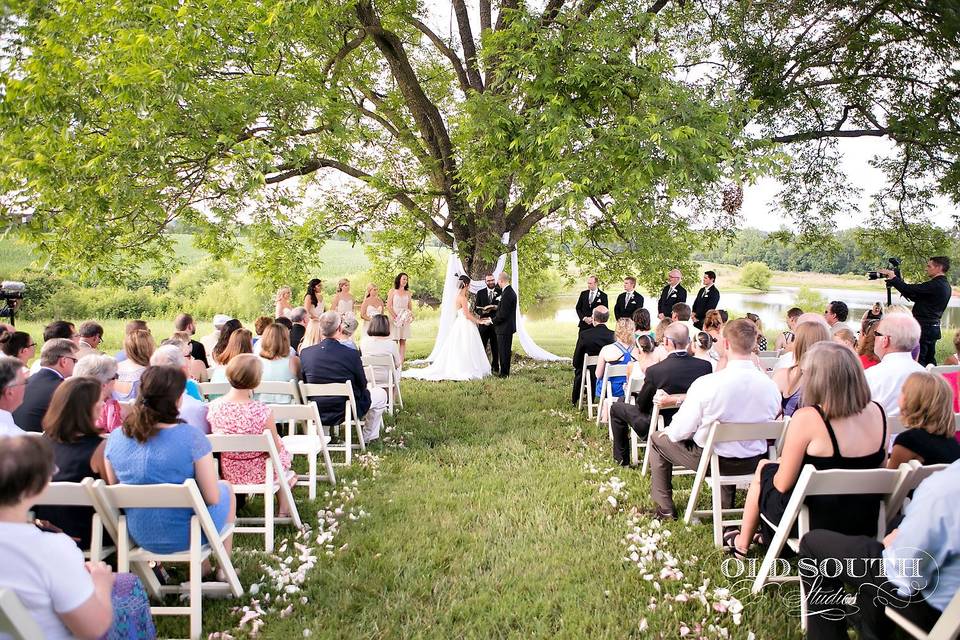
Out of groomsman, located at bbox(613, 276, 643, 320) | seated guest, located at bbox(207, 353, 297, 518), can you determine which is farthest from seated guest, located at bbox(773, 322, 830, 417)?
groomsman, located at bbox(613, 276, 643, 320)

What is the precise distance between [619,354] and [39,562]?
5857 millimetres

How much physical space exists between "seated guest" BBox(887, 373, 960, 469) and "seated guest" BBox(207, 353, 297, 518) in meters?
3.73

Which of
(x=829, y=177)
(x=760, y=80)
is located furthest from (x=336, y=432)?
(x=829, y=177)

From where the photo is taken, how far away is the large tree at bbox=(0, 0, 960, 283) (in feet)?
23.4

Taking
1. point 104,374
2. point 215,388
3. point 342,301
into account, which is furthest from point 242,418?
point 342,301

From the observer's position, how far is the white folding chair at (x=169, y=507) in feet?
10.0

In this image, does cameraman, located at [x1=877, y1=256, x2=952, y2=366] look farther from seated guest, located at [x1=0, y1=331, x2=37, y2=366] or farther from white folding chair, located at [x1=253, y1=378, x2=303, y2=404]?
seated guest, located at [x1=0, y1=331, x2=37, y2=366]

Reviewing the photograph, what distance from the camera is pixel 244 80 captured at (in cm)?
794

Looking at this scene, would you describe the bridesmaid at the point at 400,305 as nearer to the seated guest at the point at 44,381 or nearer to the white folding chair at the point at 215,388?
the white folding chair at the point at 215,388

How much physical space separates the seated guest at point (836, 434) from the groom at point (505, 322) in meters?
8.44

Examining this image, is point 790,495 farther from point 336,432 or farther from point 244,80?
point 244,80

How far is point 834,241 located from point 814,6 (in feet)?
13.8

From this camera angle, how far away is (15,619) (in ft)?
6.42

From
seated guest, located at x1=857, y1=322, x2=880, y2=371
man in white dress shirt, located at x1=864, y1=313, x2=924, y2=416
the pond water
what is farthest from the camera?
the pond water
